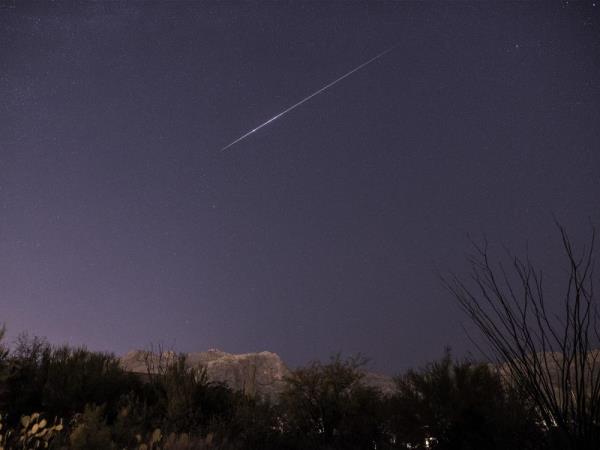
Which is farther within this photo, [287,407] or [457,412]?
[287,407]

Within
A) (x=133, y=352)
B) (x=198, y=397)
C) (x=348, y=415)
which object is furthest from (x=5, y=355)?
(x=133, y=352)

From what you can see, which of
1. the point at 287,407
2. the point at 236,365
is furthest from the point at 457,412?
the point at 236,365

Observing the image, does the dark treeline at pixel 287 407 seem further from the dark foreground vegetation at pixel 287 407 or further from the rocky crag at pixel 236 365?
the rocky crag at pixel 236 365

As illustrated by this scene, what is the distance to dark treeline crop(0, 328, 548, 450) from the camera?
745 cm

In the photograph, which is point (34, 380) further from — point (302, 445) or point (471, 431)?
point (471, 431)

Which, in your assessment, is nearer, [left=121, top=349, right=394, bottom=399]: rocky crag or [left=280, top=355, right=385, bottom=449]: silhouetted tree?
[left=280, top=355, right=385, bottom=449]: silhouetted tree

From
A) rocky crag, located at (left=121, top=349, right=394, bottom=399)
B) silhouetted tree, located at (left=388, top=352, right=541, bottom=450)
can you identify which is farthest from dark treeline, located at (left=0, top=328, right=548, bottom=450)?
rocky crag, located at (left=121, top=349, right=394, bottom=399)

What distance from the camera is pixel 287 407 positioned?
11297mm

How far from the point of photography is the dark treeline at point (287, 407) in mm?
7445

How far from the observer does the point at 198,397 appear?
9.56 m

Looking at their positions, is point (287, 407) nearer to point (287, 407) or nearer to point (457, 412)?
point (287, 407)

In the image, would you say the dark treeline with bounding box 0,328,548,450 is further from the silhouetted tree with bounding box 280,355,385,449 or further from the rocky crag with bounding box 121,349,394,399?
the rocky crag with bounding box 121,349,394,399

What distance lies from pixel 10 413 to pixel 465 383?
980 cm

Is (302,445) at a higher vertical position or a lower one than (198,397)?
Answer: lower
